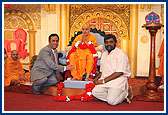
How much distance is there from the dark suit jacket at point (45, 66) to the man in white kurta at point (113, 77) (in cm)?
103

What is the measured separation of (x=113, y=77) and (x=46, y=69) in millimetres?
1634

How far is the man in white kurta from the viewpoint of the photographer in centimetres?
374

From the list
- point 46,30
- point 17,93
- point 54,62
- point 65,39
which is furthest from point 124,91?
point 46,30

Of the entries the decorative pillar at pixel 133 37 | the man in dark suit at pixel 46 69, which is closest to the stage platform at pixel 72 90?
the man in dark suit at pixel 46 69

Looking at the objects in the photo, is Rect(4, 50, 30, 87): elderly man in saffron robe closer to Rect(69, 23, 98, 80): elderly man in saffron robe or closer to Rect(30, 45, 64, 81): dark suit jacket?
Rect(30, 45, 64, 81): dark suit jacket

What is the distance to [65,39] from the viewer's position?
893cm

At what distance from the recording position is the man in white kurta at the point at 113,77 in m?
3.74

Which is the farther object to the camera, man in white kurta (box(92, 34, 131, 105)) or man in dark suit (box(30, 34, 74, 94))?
man in dark suit (box(30, 34, 74, 94))

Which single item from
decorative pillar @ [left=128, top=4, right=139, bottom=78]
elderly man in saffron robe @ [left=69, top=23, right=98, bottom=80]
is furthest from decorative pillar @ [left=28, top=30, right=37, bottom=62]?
elderly man in saffron robe @ [left=69, top=23, right=98, bottom=80]

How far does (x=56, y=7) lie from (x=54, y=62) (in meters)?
4.73

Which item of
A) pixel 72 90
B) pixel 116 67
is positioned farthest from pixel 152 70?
pixel 72 90

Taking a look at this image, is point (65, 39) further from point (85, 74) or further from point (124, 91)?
point (124, 91)

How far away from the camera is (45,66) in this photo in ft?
15.0

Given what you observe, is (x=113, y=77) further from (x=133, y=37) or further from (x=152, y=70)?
(x=133, y=37)
